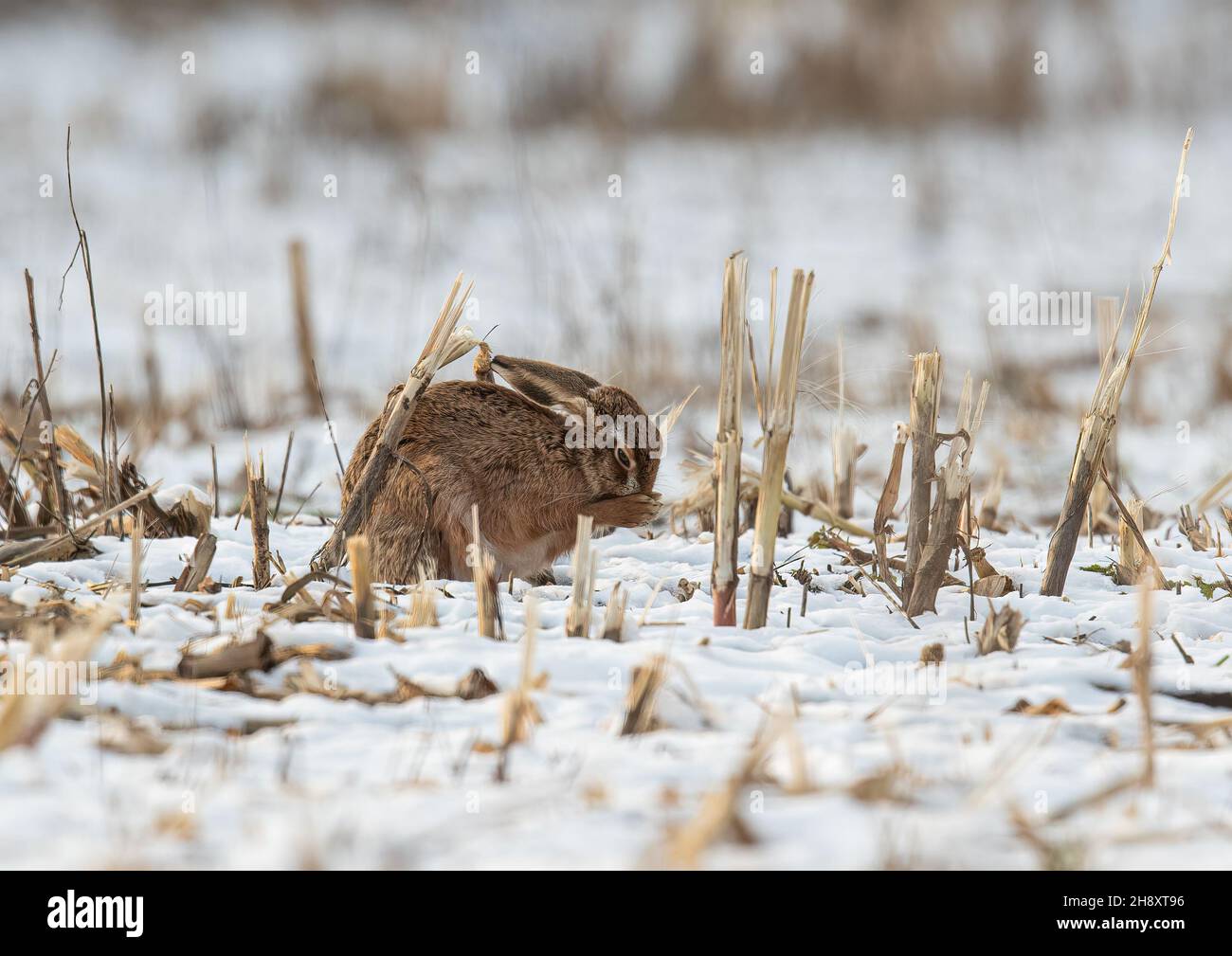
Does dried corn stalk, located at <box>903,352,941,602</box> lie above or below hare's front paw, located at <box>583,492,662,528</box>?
above

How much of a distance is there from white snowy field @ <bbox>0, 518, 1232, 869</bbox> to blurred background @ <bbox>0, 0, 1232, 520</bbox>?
586 cm

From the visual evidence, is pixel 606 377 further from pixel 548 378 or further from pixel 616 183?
pixel 616 183

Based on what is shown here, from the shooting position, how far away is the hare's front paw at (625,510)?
16.0ft

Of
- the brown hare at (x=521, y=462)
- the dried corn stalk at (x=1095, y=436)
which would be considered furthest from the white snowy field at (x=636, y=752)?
the brown hare at (x=521, y=462)

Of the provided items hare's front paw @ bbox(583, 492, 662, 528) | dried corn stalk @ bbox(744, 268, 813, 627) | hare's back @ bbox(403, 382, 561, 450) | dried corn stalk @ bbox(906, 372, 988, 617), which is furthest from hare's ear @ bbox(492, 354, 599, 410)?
dried corn stalk @ bbox(906, 372, 988, 617)

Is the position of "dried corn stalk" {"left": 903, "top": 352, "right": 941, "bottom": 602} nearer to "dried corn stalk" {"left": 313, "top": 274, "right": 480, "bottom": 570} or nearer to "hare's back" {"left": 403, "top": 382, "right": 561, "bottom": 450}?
"dried corn stalk" {"left": 313, "top": 274, "right": 480, "bottom": 570}

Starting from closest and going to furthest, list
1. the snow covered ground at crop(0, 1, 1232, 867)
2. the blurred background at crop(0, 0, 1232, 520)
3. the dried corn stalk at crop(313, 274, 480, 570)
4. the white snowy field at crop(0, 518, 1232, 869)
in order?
the white snowy field at crop(0, 518, 1232, 869) < the snow covered ground at crop(0, 1, 1232, 867) < the dried corn stalk at crop(313, 274, 480, 570) < the blurred background at crop(0, 0, 1232, 520)

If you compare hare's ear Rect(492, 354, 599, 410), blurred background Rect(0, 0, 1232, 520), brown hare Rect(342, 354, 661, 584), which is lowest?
brown hare Rect(342, 354, 661, 584)

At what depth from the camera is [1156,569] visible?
4141 millimetres

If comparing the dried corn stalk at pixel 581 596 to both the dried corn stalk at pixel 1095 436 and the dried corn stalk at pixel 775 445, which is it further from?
the dried corn stalk at pixel 1095 436

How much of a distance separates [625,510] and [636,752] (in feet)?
7.96

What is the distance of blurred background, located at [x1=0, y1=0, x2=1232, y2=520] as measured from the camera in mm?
11414

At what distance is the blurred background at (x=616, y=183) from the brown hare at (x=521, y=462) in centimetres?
405
